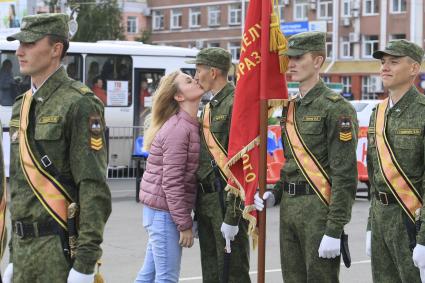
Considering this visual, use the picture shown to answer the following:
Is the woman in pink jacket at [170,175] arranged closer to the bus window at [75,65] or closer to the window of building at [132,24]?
the bus window at [75,65]

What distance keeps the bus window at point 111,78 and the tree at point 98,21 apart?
30264mm

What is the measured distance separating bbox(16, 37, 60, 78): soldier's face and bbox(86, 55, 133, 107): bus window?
53.7 feet

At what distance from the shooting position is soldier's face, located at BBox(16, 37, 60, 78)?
4.50 metres

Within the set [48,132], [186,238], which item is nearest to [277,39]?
[186,238]

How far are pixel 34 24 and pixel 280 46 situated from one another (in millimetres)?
2088

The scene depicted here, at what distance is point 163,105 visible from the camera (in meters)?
6.52

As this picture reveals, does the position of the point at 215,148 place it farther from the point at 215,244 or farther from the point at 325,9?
the point at 325,9

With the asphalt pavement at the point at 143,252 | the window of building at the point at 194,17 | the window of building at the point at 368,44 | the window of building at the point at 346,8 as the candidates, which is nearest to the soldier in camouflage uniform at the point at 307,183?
the asphalt pavement at the point at 143,252

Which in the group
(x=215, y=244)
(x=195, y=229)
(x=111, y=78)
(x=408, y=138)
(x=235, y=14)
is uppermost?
(x=235, y=14)

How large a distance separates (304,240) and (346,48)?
195ft

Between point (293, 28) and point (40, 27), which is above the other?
point (293, 28)

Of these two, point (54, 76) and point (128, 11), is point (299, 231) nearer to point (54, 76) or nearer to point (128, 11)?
point (54, 76)

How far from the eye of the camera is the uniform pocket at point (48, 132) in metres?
4.39

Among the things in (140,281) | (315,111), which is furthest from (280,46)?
(140,281)
